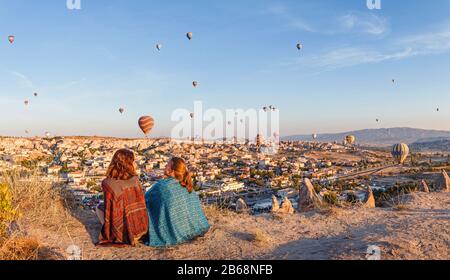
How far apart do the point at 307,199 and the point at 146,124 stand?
15.3 metres

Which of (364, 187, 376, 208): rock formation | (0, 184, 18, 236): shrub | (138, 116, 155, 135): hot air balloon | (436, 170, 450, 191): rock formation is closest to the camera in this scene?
(0, 184, 18, 236): shrub

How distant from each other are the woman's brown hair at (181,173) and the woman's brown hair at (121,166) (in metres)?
0.58

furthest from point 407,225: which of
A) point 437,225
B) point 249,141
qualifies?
point 249,141

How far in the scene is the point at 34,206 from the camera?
5.82 m

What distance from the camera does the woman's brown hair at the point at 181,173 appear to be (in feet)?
16.3

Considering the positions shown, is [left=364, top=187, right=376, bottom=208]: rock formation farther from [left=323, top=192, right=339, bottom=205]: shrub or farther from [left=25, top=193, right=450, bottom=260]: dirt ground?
[left=25, top=193, right=450, bottom=260]: dirt ground

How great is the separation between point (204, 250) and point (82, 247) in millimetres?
1556

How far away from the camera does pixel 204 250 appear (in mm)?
4727

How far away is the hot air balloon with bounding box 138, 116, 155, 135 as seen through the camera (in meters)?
21.4

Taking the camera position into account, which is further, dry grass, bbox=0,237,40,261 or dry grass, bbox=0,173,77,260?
dry grass, bbox=0,173,77,260

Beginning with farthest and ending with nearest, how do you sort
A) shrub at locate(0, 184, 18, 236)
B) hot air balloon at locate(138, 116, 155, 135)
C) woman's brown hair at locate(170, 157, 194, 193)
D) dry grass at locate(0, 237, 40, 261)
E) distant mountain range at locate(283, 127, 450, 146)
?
distant mountain range at locate(283, 127, 450, 146) → hot air balloon at locate(138, 116, 155, 135) → woman's brown hair at locate(170, 157, 194, 193) → shrub at locate(0, 184, 18, 236) → dry grass at locate(0, 237, 40, 261)

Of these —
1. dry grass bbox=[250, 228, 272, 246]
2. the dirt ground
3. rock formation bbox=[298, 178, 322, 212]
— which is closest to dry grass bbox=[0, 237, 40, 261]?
the dirt ground
